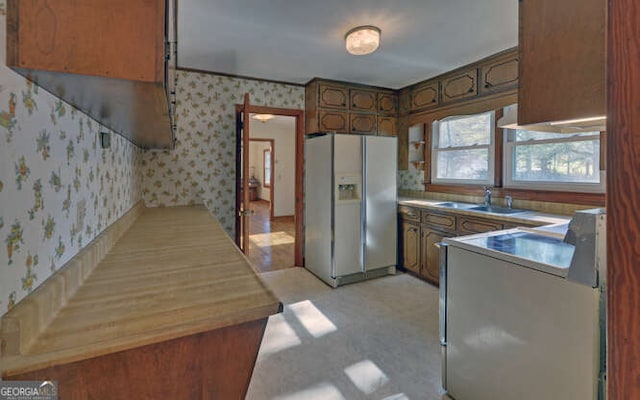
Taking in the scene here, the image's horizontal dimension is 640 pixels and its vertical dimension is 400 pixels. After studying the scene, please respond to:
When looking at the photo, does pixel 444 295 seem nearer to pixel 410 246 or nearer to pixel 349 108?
pixel 410 246

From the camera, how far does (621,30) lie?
547mm

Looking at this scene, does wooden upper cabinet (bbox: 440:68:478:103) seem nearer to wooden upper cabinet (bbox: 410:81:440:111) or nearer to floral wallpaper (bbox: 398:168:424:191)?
wooden upper cabinet (bbox: 410:81:440:111)

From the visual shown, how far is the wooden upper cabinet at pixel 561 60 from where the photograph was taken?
3.14ft

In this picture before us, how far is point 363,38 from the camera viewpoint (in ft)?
7.90

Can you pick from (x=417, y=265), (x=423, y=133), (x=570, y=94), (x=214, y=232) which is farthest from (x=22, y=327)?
(x=423, y=133)

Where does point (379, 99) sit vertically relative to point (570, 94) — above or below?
above

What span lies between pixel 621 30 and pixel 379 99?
12.3 feet

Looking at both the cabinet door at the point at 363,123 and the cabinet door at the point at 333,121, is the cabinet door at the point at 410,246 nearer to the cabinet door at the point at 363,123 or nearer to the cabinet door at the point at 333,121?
the cabinet door at the point at 363,123

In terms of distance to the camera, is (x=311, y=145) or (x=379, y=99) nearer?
(x=311, y=145)

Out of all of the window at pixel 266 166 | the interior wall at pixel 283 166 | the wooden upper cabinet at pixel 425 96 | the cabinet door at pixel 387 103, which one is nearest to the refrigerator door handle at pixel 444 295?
the wooden upper cabinet at pixel 425 96

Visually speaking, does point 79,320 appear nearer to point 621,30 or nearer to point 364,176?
point 621,30

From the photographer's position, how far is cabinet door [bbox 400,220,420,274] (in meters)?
3.55

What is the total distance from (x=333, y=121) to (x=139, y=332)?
3.42m

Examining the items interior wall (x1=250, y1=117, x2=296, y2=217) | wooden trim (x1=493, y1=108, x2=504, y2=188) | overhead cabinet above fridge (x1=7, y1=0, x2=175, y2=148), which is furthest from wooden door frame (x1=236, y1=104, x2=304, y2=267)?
interior wall (x1=250, y1=117, x2=296, y2=217)
